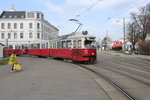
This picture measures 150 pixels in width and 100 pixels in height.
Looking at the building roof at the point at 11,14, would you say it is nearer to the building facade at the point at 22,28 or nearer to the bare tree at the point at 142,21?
the building facade at the point at 22,28

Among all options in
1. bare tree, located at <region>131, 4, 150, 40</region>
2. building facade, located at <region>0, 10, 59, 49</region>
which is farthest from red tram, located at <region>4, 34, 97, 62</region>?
building facade, located at <region>0, 10, 59, 49</region>

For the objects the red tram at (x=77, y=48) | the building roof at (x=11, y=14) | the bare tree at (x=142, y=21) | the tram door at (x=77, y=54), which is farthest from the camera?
the building roof at (x=11, y=14)

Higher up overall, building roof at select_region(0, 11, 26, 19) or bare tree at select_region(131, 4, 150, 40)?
building roof at select_region(0, 11, 26, 19)

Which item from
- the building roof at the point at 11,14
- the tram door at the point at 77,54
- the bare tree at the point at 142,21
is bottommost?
the tram door at the point at 77,54

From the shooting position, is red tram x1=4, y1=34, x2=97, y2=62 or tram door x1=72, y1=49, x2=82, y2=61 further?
tram door x1=72, y1=49, x2=82, y2=61

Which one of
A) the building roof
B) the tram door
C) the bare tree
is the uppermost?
the building roof

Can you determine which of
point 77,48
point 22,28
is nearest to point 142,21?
point 77,48

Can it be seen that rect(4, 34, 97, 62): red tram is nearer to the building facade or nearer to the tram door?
the tram door

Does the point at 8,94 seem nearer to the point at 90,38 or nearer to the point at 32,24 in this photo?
the point at 90,38

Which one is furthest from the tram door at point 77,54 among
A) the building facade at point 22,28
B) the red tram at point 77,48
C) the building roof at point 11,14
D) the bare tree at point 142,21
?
the building roof at point 11,14

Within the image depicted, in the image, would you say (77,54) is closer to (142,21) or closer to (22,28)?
(142,21)

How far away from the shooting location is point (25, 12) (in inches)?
2731

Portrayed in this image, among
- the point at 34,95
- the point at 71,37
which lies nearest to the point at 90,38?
the point at 71,37

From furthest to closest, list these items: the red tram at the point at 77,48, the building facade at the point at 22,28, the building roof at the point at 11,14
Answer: the building roof at the point at 11,14
the building facade at the point at 22,28
the red tram at the point at 77,48
